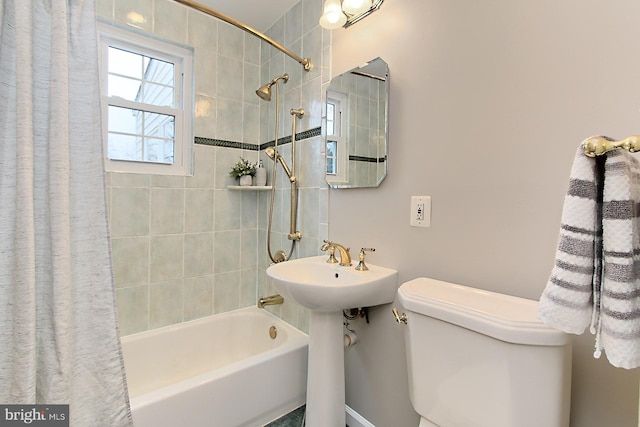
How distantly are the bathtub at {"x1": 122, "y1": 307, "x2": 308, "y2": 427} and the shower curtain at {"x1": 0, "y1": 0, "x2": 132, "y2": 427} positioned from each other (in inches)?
16.8

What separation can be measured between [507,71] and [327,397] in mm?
1468

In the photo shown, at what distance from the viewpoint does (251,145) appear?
2.22m

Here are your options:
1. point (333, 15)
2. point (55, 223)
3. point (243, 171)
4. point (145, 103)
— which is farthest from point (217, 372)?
point (333, 15)

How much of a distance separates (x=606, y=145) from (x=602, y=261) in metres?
0.20

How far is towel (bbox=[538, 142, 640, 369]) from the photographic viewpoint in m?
0.48

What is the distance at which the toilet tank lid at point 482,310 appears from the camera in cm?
71

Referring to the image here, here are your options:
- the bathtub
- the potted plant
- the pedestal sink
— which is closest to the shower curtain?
the bathtub

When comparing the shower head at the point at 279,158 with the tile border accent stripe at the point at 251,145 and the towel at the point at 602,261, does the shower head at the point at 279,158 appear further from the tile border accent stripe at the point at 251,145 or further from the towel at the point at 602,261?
the towel at the point at 602,261

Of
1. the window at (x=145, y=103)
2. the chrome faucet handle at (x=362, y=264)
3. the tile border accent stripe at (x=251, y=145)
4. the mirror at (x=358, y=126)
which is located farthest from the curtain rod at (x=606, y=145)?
the window at (x=145, y=103)

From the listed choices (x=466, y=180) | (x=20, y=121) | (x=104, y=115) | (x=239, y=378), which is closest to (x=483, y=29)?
(x=466, y=180)

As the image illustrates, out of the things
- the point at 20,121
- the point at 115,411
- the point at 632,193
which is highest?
the point at 20,121

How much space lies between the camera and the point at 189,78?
1.98 metres

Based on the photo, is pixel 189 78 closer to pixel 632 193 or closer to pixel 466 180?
pixel 466 180

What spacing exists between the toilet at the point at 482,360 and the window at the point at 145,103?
68.0 inches
